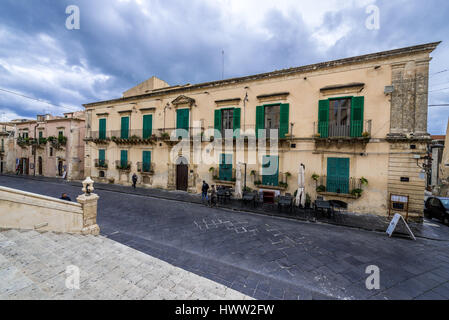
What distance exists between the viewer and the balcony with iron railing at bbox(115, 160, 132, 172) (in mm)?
16984

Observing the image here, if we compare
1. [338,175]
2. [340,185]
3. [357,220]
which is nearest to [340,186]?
[340,185]

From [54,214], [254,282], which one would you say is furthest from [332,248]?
[54,214]

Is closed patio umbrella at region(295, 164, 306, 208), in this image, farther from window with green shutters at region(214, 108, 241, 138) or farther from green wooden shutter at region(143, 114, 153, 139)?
green wooden shutter at region(143, 114, 153, 139)

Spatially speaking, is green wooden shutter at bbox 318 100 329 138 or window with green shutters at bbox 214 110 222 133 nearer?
green wooden shutter at bbox 318 100 329 138

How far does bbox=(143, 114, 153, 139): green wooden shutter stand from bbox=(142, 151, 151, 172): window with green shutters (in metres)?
1.50

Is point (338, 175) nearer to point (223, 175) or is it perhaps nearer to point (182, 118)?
point (223, 175)

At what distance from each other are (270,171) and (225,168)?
3.25 metres

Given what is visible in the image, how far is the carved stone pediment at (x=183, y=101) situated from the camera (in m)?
14.4

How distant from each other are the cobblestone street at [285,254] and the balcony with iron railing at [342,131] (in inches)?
192

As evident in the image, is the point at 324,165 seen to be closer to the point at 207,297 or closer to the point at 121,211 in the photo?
the point at 207,297

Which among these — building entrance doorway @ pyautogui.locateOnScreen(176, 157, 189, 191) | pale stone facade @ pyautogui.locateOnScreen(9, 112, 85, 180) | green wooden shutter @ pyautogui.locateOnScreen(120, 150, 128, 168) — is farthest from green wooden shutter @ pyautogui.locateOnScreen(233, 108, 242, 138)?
pale stone facade @ pyautogui.locateOnScreen(9, 112, 85, 180)

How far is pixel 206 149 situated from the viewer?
45.6 feet

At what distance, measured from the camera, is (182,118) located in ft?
48.8

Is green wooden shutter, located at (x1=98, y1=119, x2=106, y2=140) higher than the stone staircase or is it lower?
higher
